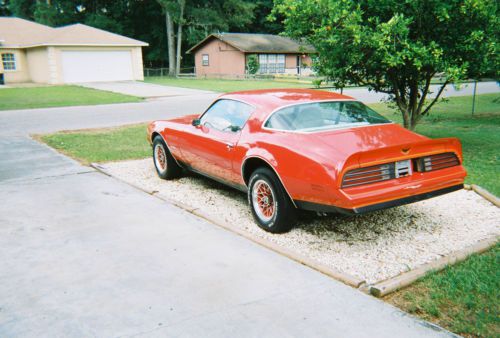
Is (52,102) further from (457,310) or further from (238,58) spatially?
(238,58)

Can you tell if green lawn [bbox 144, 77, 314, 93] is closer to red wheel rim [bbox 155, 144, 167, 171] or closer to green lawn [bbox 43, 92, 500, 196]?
green lawn [bbox 43, 92, 500, 196]

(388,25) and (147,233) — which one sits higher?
(388,25)

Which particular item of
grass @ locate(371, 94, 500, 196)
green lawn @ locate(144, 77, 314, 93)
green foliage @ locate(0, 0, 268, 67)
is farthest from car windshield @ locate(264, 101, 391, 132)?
green foliage @ locate(0, 0, 268, 67)

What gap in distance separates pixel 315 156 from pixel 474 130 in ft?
30.3

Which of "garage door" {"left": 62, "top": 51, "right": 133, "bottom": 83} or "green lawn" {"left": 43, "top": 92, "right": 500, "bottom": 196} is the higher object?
"garage door" {"left": 62, "top": 51, "right": 133, "bottom": 83}

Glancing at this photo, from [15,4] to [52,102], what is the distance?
48.6 m

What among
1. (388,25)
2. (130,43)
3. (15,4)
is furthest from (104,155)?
(15,4)

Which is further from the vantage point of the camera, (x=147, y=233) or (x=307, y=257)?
(x=147, y=233)

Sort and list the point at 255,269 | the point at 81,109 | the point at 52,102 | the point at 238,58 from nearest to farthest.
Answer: the point at 255,269
the point at 81,109
the point at 52,102
the point at 238,58

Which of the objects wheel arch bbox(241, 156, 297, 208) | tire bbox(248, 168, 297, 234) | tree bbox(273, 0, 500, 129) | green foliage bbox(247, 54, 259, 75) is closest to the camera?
tire bbox(248, 168, 297, 234)

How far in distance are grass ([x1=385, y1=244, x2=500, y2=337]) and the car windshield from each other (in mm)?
2015

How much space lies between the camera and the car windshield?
204 inches

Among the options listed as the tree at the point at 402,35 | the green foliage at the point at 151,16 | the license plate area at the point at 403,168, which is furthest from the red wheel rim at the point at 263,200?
the green foliage at the point at 151,16

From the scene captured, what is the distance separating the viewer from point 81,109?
60.5 feet
